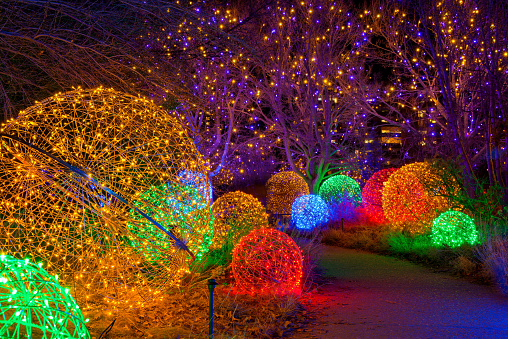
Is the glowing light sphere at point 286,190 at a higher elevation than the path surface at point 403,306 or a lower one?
higher

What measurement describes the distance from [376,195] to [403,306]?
846 cm

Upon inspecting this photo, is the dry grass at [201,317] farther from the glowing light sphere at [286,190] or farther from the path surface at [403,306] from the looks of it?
the glowing light sphere at [286,190]

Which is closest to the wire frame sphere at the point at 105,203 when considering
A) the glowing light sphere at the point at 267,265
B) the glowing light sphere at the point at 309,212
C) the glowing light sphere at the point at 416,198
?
the glowing light sphere at the point at 267,265

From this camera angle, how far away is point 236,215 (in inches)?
384

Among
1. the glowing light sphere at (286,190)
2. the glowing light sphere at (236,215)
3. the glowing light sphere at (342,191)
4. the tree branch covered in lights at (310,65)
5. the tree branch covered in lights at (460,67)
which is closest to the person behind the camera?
the glowing light sphere at (236,215)

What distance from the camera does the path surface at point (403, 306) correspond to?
17.3ft

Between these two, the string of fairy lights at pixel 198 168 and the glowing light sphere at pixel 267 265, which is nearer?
the string of fairy lights at pixel 198 168

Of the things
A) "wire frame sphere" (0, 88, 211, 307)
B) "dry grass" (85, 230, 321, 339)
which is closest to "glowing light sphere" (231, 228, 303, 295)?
"dry grass" (85, 230, 321, 339)

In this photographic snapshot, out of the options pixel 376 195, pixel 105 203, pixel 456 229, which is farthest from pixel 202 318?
pixel 376 195

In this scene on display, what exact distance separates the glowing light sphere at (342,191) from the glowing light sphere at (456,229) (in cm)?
649

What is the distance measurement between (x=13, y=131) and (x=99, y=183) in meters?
1.76

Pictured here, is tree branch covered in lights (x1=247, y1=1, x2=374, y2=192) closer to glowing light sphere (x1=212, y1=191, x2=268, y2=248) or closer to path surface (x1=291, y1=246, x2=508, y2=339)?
glowing light sphere (x1=212, y1=191, x2=268, y2=248)

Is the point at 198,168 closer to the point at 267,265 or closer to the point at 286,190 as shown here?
the point at 267,265

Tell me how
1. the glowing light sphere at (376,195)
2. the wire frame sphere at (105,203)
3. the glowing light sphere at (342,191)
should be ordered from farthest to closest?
the glowing light sphere at (342,191) < the glowing light sphere at (376,195) < the wire frame sphere at (105,203)
